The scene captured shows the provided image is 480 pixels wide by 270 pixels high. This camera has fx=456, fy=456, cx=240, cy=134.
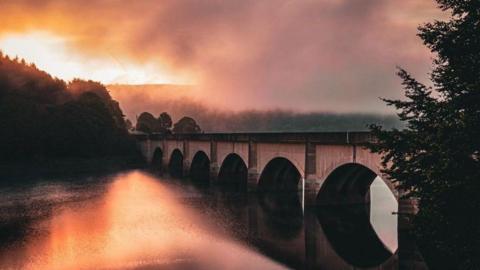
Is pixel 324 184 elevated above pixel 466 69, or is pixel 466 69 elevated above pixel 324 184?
pixel 466 69

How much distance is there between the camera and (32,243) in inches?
1428

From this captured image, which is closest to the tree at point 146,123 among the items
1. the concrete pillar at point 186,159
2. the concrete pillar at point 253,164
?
the concrete pillar at point 186,159

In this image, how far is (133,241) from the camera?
37.0 m

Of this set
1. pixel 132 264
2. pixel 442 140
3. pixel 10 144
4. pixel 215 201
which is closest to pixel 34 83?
pixel 10 144

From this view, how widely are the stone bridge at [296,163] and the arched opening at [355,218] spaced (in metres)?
0.13

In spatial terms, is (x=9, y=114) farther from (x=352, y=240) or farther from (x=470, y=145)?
(x=470, y=145)

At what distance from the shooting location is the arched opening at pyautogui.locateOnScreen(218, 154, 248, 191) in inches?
2852

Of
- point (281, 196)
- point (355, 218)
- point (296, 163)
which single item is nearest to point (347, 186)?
point (355, 218)

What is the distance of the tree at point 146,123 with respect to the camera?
182m

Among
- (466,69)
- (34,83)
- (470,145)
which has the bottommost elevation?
(470,145)

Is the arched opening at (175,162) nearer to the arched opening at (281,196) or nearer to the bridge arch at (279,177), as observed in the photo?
the bridge arch at (279,177)

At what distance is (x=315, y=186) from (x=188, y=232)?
13844mm

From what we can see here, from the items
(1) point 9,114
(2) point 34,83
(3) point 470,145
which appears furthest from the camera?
(2) point 34,83

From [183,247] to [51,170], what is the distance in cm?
7223
